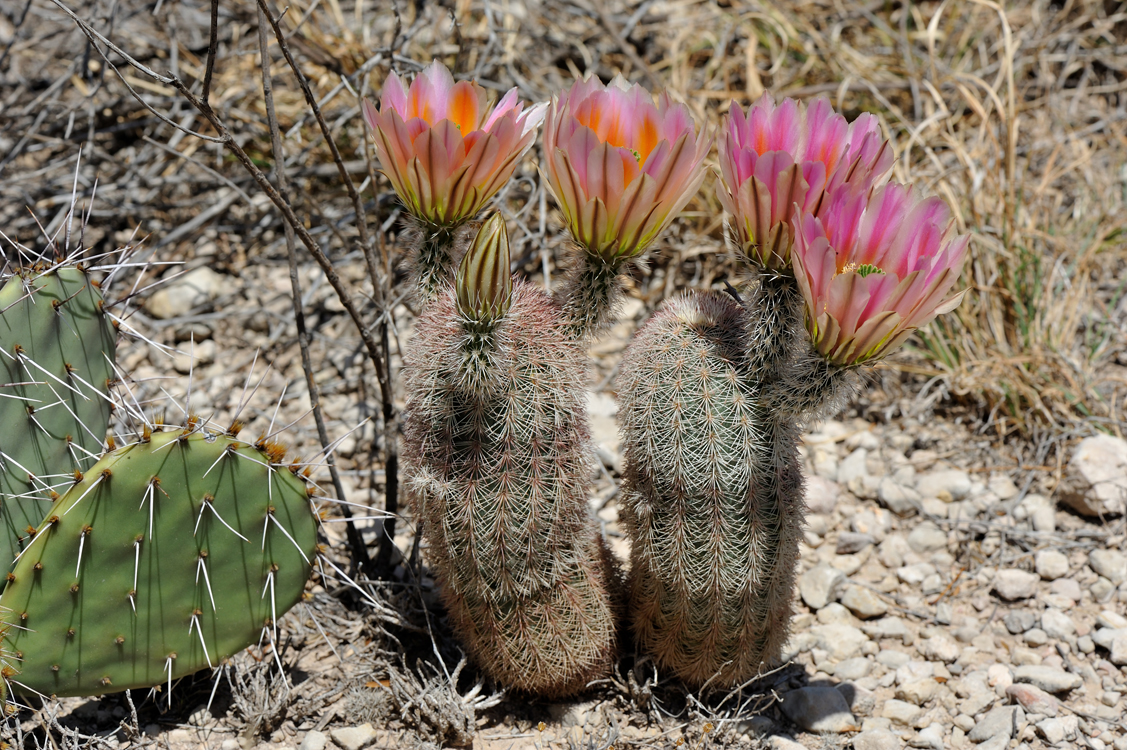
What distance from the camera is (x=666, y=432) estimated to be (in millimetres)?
1534

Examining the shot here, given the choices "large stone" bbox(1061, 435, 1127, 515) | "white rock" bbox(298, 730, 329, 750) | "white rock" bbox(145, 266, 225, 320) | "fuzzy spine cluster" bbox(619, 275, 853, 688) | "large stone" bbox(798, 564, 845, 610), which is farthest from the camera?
"white rock" bbox(145, 266, 225, 320)

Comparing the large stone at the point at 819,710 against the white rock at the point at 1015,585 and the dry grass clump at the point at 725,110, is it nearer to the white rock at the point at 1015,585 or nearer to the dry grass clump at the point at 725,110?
the white rock at the point at 1015,585

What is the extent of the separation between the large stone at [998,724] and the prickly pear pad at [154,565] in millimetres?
1393

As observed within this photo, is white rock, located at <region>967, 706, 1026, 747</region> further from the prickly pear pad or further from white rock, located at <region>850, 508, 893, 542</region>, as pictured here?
the prickly pear pad

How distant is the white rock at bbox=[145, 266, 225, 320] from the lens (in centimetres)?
289

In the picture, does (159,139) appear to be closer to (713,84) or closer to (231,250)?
(231,250)

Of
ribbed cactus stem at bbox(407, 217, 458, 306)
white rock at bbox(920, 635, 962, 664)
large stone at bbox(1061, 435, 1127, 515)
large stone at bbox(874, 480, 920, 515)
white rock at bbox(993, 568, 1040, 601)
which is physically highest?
ribbed cactus stem at bbox(407, 217, 458, 306)

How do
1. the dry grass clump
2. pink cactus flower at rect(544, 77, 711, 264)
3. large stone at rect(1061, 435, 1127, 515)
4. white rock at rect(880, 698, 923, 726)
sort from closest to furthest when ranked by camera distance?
pink cactus flower at rect(544, 77, 711, 264) < white rock at rect(880, 698, 923, 726) < large stone at rect(1061, 435, 1127, 515) < the dry grass clump

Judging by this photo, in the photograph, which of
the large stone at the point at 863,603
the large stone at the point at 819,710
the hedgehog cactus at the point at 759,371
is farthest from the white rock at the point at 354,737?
the large stone at the point at 863,603

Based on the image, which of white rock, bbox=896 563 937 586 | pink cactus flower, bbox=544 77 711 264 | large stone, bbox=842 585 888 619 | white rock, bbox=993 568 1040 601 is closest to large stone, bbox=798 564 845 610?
large stone, bbox=842 585 888 619

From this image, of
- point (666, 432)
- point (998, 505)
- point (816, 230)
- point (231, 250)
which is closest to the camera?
point (816, 230)

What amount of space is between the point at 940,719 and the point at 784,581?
1.88ft

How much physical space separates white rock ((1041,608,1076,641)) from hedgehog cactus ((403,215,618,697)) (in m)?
1.13

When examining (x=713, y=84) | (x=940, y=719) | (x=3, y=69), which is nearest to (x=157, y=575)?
(x=940, y=719)
